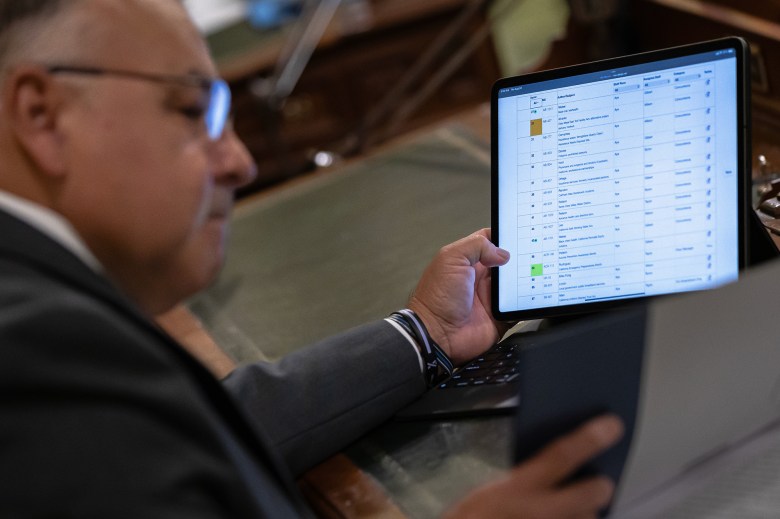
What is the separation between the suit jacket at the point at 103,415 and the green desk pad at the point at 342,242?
58cm

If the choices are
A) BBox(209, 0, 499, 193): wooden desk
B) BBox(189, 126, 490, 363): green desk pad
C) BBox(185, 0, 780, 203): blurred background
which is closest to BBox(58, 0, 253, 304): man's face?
BBox(189, 126, 490, 363): green desk pad

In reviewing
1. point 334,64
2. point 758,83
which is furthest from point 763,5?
point 334,64

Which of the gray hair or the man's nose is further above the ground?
A: the gray hair

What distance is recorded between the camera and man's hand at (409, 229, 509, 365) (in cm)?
114

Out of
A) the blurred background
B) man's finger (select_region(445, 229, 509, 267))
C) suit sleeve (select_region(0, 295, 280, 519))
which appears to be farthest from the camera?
the blurred background

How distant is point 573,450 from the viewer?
725mm

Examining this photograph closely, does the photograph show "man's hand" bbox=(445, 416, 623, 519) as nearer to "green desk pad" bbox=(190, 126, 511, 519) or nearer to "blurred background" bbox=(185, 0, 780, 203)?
"green desk pad" bbox=(190, 126, 511, 519)

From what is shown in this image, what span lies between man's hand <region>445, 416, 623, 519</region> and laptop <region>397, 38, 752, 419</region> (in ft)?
0.86

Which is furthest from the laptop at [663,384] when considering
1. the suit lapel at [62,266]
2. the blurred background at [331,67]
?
the blurred background at [331,67]

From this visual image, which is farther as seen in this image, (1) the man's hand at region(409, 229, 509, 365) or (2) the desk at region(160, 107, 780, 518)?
(1) the man's hand at region(409, 229, 509, 365)

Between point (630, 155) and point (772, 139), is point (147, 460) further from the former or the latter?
point (772, 139)

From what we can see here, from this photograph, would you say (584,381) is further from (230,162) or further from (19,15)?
(19,15)

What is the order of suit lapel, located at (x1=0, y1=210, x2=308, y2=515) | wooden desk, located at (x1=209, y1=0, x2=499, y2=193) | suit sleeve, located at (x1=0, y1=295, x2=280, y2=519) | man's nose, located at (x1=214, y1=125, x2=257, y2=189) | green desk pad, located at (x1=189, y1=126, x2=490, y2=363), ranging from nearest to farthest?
1. suit sleeve, located at (x1=0, y1=295, x2=280, y2=519)
2. suit lapel, located at (x1=0, y1=210, x2=308, y2=515)
3. man's nose, located at (x1=214, y1=125, x2=257, y2=189)
4. green desk pad, located at (x1=189, y1=126, x2=490, y2=363)
5. wooden desk, located at (x1=209, y1=0, x2=499, y2=193)

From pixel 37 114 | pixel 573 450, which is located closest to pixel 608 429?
pixel 573 450
